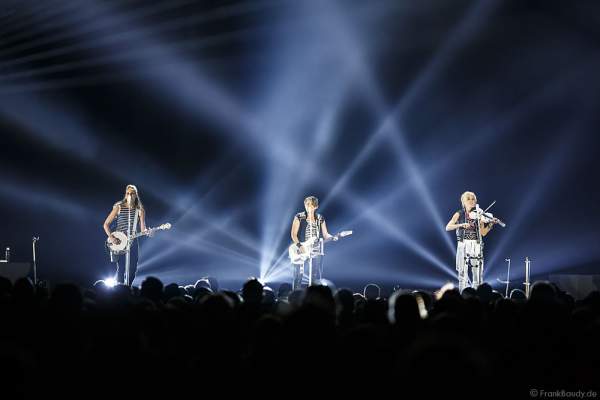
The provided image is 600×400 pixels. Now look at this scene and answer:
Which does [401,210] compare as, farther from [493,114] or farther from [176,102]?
[176,102]

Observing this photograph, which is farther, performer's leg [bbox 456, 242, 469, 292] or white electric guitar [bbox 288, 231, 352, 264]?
white electric guitar [bbox 288, 231, 352, 264]

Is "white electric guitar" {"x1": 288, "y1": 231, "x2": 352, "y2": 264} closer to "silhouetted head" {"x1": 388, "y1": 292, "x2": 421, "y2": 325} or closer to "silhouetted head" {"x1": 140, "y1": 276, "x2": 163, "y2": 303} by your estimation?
"silhouetted head" {"x1": 140, "y1": 276, "x2": 163, "y2": 303}

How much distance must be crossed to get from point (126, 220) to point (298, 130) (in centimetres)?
538

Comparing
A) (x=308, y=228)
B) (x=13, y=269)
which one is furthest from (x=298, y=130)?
(x=13, y=269)

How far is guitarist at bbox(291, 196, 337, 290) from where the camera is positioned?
11.5 m

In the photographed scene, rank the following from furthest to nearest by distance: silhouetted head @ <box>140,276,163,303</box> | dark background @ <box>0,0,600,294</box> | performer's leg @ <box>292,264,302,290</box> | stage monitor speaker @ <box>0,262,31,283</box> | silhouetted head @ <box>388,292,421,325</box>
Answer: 1. dark background @ <box>0,0,600,294</box>
2. stage monitor speaker @ <box>0,262,31,283</box>
3. performer's leg @ <box>292,264,302,290</box>
4. silhouetted head @ <box>140,276,163,303</box>
5. silhouetted head @ <box>388,292,421,325</box>

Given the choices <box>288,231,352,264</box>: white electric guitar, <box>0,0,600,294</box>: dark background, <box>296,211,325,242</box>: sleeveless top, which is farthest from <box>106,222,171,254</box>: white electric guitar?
<box>0,0,600,294</box>: dark background

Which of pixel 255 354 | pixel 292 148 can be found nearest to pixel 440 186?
pixel 292 148

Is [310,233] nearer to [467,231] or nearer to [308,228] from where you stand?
[308,228]

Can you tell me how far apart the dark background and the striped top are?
416 cm

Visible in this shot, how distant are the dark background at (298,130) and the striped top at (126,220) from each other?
4.16m

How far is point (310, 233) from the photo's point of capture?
1155 centimetres

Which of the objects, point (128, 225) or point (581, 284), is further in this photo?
point (581, 284)

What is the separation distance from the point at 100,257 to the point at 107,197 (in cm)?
137
